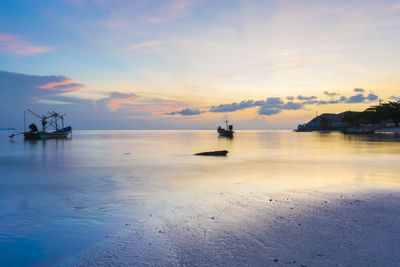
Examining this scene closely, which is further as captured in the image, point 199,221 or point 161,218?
point 161,218

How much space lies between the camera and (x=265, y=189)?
1316 centimetres

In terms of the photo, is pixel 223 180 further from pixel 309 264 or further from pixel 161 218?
pixel 309 264

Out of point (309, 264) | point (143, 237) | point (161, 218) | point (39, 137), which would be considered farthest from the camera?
point (39, 137)

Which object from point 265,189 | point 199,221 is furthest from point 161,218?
point 265,189

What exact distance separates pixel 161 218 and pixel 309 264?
485cm

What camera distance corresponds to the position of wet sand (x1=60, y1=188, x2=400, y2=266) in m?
5.34

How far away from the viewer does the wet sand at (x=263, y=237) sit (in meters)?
5.34

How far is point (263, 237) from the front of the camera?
21.0 ft

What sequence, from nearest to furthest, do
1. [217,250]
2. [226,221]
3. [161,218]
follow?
[217,250], [226,221], [161,218]

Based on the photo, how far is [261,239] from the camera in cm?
627

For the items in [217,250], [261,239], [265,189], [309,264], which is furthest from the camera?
[265,189]

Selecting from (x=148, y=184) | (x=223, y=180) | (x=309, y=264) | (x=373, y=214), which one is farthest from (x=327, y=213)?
(x=148, y=184)

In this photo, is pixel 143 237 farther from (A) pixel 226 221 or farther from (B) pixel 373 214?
(B) pixel 373 214

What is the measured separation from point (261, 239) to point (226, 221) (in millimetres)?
1654
